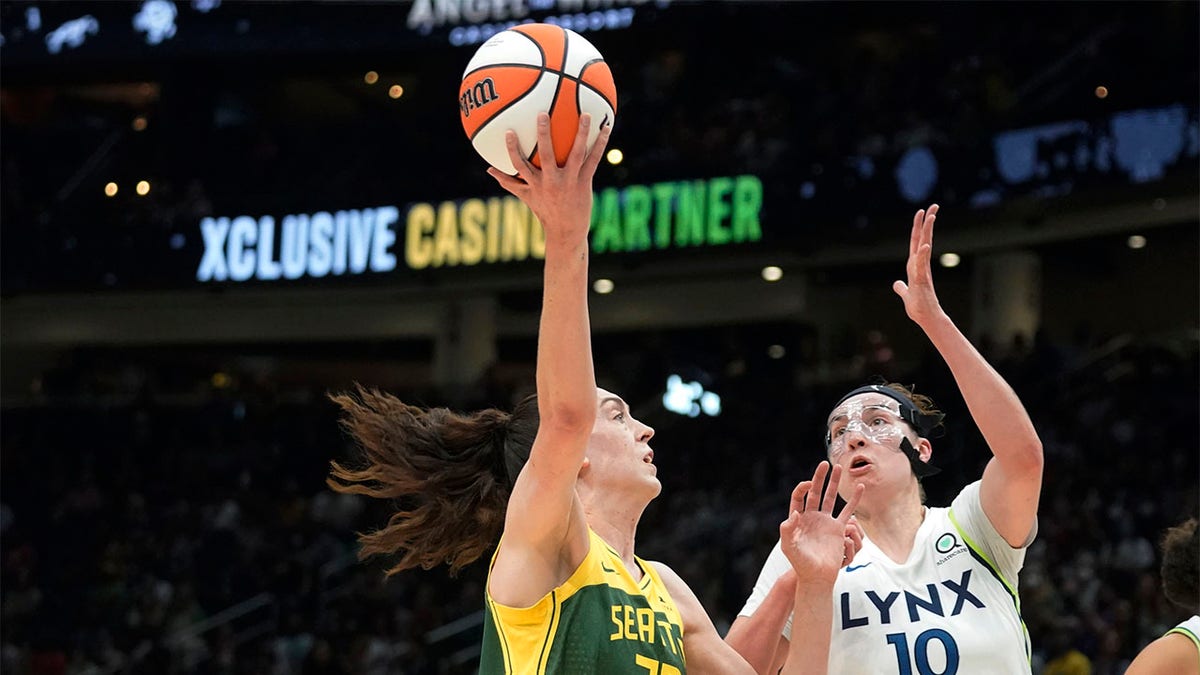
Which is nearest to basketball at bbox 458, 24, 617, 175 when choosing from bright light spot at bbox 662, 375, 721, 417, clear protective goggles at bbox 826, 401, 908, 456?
clear protective goggles at bbox 826, 401, 908, 456

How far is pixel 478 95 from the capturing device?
12.3 ft

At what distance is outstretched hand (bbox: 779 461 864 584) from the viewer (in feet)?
12.8

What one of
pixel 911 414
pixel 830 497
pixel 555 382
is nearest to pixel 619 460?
pixel 830 497

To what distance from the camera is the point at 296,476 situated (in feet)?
63.6

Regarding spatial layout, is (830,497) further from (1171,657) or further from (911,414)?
(1171,657)

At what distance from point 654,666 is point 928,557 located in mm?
1137

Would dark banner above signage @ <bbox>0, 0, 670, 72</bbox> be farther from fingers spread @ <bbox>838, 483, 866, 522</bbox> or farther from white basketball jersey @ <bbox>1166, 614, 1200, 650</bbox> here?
white basketball jersey @ <bbox>1166, 614, 1200, 650</bbox>

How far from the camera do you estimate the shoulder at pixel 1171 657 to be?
164 inches

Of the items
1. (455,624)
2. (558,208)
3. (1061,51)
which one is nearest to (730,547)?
(455,624)

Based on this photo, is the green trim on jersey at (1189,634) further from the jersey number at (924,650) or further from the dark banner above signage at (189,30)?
the dark banner above signage at (189,30)

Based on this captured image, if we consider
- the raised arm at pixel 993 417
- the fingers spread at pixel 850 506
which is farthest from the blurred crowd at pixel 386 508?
the fingers spread at pixel 850 506

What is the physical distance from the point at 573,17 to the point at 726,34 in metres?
3.01

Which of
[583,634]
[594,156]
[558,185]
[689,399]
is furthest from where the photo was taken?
[689,399]

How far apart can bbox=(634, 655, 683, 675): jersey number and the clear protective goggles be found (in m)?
1.14
